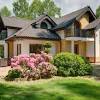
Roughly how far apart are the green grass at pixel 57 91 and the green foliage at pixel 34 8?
51095 millimetres

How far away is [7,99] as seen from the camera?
1090cm

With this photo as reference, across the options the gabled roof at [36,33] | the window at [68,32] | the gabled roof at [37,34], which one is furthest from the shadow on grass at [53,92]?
the window at [68,32]

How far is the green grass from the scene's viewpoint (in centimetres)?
1132

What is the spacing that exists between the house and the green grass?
16205 mm

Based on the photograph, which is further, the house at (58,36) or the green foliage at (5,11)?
the green foliage at (5,11)

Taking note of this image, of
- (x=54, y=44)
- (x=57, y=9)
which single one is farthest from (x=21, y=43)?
(x=57, y=9)

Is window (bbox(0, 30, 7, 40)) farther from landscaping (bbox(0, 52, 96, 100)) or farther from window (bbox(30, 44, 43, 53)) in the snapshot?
landscaping (bbox(0, 52, 96, 100))

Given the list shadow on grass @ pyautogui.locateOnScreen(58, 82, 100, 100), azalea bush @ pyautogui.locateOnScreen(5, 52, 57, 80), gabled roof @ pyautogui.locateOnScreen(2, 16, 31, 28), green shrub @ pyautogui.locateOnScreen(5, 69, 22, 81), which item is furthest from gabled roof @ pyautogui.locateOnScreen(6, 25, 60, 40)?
shadow on grass @ pyautogui.locateOnScreen(58, 82, 100, 100)

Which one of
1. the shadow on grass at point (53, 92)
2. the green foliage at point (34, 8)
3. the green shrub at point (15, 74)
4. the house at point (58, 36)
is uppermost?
the green foliage at point (34, 8)

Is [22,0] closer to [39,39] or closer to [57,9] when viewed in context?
[57,9]

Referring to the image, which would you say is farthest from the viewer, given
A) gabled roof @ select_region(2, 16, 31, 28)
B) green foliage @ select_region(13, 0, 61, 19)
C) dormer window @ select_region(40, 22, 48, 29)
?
green foliage @ select_region(13, 0, 61, 19)

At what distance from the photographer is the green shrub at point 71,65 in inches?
714

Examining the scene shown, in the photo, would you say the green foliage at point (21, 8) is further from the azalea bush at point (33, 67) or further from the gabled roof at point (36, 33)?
the azalea bush at point (33, 67)

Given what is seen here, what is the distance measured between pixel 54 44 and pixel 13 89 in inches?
801
